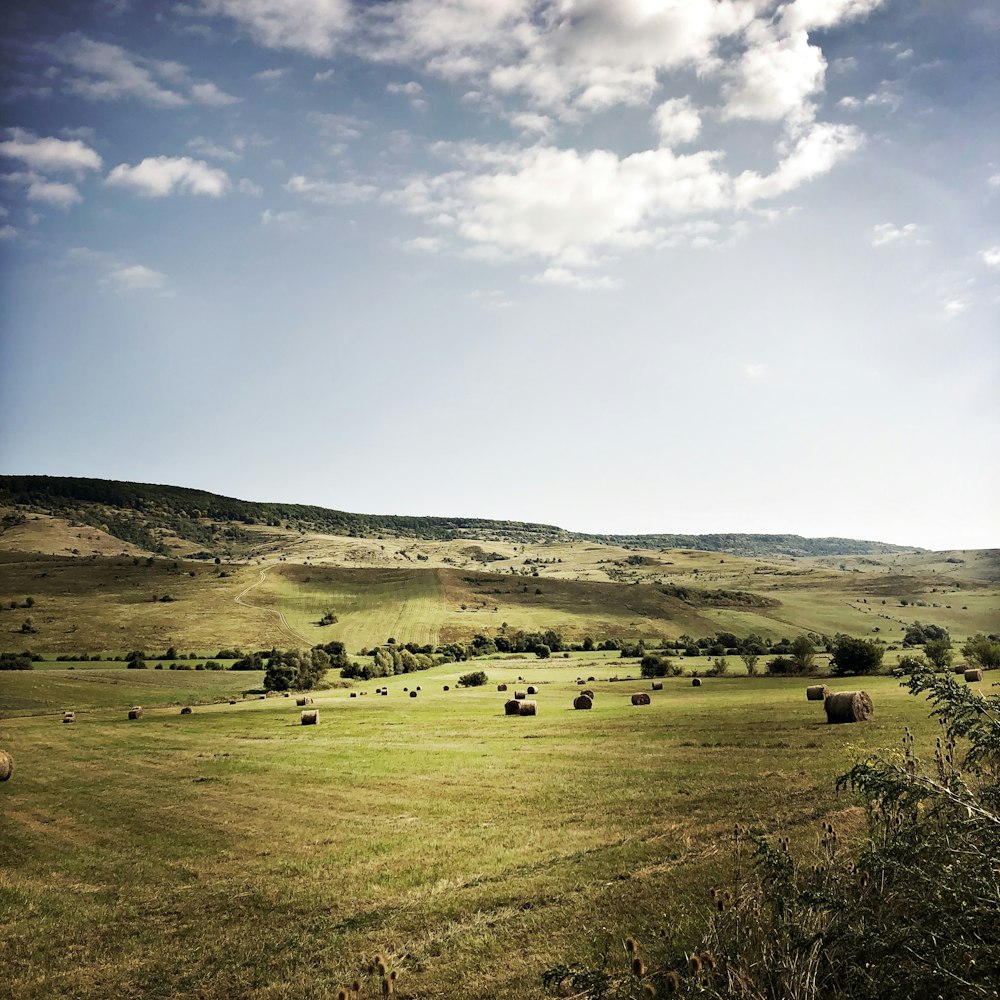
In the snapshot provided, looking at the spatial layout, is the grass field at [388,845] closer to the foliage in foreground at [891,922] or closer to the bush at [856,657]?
the foliage in foreground at [891,922]

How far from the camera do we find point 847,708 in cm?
3150

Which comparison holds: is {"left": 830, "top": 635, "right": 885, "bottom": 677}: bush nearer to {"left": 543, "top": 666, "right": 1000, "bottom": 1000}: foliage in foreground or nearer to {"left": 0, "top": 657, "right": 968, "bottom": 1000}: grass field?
{"left": 0, "top": 657, "right": 968, "bottom": 1000}: grass field

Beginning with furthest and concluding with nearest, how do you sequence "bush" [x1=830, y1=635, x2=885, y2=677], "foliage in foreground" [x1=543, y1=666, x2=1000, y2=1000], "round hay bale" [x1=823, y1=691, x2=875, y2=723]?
"bush" [x1=830, y1=635, x2=885, y2=677], "round hay bale" [x1=823, y1=691, x2=875, y2=723], "foliage in foreground" [x1=543, y1=666, x2=1000, y2=1000]

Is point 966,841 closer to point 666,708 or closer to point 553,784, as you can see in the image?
point 553,784

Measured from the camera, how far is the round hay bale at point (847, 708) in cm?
3152

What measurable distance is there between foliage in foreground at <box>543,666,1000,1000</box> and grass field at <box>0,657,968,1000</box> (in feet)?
11.4

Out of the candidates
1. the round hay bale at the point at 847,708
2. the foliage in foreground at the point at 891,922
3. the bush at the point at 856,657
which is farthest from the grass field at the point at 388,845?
the bush at the point at 856,657

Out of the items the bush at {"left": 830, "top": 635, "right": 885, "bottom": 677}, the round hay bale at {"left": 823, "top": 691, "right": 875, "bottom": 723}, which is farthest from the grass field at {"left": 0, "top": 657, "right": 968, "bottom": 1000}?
the bush at {"left": 830, "top": 635, "right": 885, "bottom": 677}

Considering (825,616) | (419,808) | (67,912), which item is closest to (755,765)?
(419,808)

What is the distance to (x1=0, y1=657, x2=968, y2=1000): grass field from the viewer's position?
1052cm

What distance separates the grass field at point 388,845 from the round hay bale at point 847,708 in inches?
53.8

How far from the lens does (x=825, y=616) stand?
158 metres

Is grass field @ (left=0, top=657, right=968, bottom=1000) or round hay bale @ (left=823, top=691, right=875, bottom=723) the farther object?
round hay bale @ (left=823, top=691, right=875, bottom=723)

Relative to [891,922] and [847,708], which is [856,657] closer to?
[847,708]
